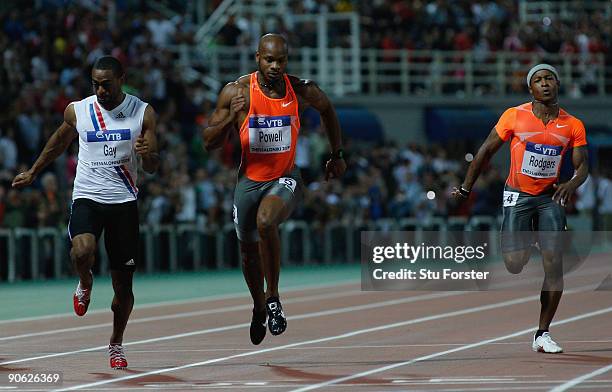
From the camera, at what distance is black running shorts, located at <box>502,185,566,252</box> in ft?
45.4

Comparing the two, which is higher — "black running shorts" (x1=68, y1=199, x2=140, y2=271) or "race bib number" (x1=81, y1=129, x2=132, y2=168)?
"race bib number" (x1=81, y1=129, x2=132, y2=168)

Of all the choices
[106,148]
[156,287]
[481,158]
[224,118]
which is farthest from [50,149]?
[156,287]

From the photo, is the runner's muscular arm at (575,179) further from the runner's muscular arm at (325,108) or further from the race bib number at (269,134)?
the race bib number at (269,134)

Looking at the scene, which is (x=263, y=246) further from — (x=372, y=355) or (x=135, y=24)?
(x=135, y=24)

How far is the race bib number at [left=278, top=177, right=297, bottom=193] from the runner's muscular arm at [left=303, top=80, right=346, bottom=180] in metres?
0.48

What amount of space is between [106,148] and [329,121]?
2.17m

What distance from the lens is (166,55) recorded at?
A: 3250cm

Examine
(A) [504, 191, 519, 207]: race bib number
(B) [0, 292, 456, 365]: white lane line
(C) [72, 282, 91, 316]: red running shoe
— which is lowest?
(B) [0, 292, 456, 365]: white lane line

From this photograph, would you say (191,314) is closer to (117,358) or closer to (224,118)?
(117,358)

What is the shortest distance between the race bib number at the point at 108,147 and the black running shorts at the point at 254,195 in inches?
51.2

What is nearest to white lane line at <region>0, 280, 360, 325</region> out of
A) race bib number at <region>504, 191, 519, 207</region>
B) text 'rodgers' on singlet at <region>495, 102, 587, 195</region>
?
race bib number at <region>504, 191, 519, 207</region>

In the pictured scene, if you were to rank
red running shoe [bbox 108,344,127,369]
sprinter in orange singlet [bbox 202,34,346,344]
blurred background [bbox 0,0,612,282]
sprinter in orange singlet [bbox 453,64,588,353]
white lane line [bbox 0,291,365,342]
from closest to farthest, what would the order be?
red running shoe [bbox 108,344,127,369] < sprinter in orange singlet [bbox 202,34,346,344] < sprinter in orange singlet [bbox 453,64,588,353] < white lane line [bbox 0,291,365,342] < blurred background [bbox 0,0,612,282]

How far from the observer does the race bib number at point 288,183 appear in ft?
43.8

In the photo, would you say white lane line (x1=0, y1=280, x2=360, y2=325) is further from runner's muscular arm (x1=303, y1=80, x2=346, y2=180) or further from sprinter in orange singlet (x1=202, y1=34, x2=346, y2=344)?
runner's muscular arm (x1=303, y1=80, x2=346, y2=180)
